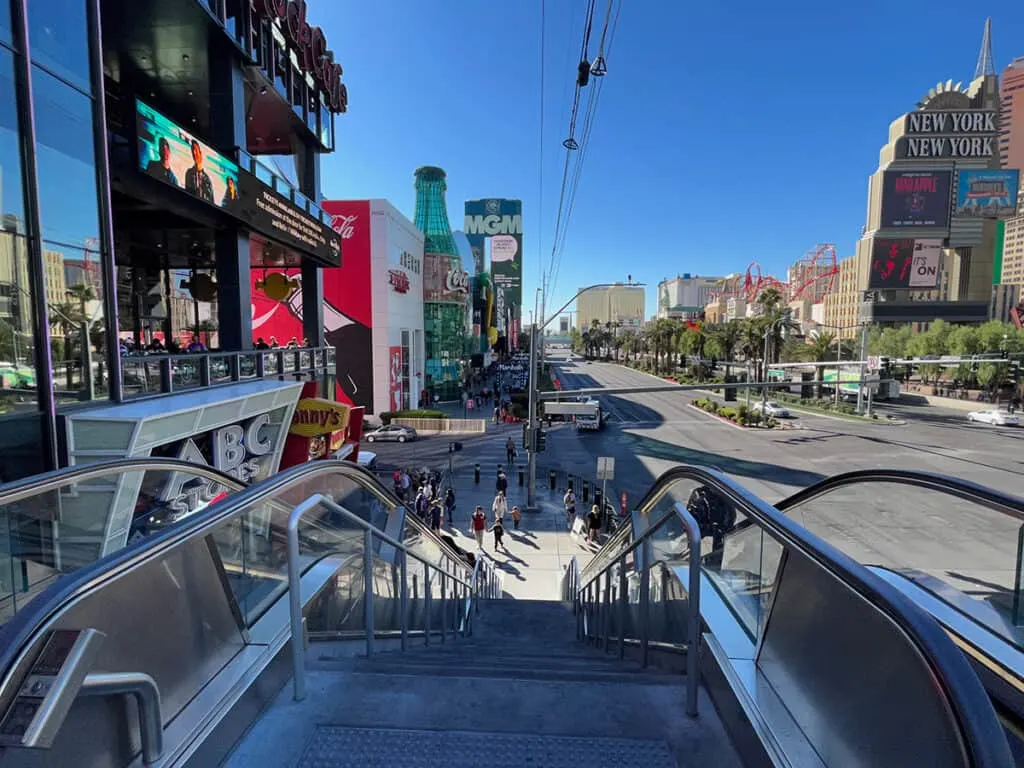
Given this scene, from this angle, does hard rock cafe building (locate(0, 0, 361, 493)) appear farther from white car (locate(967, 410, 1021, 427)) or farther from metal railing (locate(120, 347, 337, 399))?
white car (locate(967, 410, 1021, 427))

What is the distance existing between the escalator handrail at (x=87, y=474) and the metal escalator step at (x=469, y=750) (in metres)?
1.93

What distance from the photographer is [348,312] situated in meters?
37.7

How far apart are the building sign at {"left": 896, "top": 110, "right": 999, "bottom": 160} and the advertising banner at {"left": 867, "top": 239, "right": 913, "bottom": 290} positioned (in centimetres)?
1484

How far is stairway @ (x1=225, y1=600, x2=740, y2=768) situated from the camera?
8.25ft

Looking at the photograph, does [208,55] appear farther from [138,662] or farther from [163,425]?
[138,662]

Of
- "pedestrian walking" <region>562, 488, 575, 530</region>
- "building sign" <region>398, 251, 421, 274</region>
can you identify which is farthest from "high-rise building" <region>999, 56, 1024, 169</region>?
"pedestrian walking" <region>562, 488, 575, 530</region>

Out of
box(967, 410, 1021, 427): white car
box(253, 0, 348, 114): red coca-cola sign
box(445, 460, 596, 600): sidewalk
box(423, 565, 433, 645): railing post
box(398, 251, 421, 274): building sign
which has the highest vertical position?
box(253, 0, 348, 114): red coca-cola sign

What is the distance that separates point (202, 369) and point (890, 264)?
9854cm

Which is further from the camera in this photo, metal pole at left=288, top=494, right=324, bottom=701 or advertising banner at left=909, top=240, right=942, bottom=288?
advertising banner at left=909, top=240, right=942, bottom=288

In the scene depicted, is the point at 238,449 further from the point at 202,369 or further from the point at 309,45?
the point at 309,45

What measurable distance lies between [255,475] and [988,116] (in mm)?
114159

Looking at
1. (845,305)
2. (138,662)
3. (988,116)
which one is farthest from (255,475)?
(845,305)

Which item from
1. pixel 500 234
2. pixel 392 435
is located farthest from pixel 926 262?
pixel 392 435

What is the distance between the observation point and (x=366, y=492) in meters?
5.07
